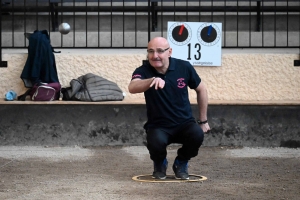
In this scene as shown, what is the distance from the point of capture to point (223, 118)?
1033cm

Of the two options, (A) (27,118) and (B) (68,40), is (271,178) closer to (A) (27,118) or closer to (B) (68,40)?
(A) (27,118)

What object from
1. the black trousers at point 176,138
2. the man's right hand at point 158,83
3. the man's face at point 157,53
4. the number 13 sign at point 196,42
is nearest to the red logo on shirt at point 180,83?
the man's face at point 157,53

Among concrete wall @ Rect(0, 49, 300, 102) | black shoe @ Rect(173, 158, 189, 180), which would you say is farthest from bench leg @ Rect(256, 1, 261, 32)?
black shoe @ Rect(173, 158, 189, 180)

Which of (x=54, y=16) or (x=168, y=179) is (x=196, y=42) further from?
(x=168, y=179)

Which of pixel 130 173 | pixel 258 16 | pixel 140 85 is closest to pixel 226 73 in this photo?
pixel 258 16

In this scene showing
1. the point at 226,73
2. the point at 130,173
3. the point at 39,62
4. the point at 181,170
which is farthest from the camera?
the point at 226,73

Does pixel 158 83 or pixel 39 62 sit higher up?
pixel 39 62

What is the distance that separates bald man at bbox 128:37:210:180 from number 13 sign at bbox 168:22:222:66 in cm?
319

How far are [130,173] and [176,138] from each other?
28.3 inches

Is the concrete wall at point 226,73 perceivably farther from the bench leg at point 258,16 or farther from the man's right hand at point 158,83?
the man's right hand at point 158,83

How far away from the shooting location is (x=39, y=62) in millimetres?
10547

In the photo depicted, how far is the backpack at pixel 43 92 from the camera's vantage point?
34.1ft

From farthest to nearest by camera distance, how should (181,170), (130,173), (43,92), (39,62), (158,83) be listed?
(39,62)
(43,92)
(130,173)
(181,170)
(158,83)

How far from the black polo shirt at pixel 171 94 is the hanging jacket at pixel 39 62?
10.6 feet
